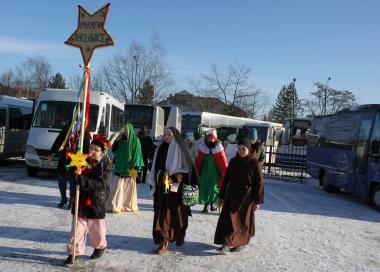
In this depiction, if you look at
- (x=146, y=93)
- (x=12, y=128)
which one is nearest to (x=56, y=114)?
(x=12, y=128)

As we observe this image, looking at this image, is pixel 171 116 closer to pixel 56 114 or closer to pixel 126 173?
pixel 56 114

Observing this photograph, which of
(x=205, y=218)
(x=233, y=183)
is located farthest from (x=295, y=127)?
(x=233, y=183)

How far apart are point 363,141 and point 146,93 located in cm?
3087

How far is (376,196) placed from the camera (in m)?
12.6

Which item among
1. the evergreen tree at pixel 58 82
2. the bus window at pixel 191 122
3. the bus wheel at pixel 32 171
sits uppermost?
the evergreen tree at pixel 58 82

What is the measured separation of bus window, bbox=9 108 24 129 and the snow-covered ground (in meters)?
6.69

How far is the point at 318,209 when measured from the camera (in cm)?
1206

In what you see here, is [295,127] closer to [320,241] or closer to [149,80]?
[149,80]

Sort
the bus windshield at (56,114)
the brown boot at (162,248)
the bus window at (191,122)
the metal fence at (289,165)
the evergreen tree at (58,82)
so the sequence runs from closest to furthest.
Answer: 1. the brown boot at (162,248)
2. the bus windshield at (56,114)
3. the metal fence at (289,165)
4. the bus window at (191,122)
5. the evergreen tree at (58,82)

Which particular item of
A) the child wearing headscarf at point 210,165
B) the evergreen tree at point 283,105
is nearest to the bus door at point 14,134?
the child wearing headscarf at point 210,165

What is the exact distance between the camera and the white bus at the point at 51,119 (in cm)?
1382

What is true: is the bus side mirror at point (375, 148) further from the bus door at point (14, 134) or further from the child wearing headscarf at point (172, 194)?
the bus door at point (14, 134)

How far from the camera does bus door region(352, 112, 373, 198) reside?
1313 cm

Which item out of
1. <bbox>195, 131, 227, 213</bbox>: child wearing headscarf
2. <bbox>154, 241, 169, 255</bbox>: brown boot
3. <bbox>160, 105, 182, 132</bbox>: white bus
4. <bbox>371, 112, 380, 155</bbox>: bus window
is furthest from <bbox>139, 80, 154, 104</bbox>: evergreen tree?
<bbox>154, 241, 169, 255</bbox>: brown boot
